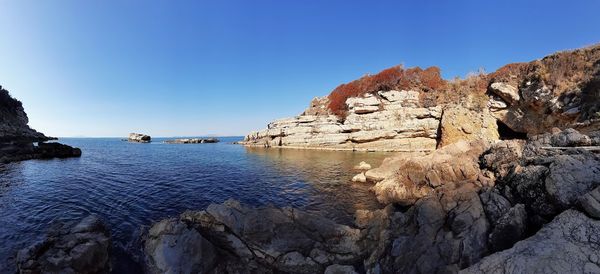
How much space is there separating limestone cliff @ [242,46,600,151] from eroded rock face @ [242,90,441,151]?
0.17 metres

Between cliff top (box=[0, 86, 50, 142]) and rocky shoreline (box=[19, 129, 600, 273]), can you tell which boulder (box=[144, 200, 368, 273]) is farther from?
cliff top (box=[0, 86, 50, 142])

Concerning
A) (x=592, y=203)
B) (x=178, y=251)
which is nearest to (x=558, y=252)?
(x=592, y=203)

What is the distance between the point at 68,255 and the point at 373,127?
4701 cm

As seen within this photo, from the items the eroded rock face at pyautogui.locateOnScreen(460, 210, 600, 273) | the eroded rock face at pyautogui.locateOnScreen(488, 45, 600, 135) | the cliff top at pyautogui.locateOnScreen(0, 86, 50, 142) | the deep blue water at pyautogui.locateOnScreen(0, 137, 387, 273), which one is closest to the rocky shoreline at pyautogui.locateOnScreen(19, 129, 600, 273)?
the eroded rock face at pyautogui.locateOnScreen(460, 210, 600, 273)

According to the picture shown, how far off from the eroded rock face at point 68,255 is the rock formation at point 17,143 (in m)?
39.2

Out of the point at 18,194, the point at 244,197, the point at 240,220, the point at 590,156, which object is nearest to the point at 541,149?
the point at 590,156

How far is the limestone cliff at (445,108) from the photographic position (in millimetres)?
26266

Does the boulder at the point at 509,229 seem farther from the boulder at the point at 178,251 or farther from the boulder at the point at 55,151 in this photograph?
the boulder at the point at 55,151

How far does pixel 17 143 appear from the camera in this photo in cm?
4431

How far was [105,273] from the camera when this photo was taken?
8.24 metres

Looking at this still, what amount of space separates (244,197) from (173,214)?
4672 mm

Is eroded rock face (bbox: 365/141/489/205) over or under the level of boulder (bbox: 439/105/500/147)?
under

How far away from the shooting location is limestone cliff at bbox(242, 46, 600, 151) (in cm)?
2627

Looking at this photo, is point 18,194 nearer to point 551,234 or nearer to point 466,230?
point 466,230
